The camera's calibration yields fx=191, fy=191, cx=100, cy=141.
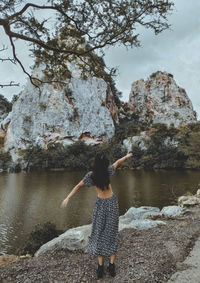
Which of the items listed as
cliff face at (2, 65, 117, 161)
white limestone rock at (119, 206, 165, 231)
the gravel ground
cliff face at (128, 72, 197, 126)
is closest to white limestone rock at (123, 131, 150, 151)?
cliff face at (2, 65, 117, 161)

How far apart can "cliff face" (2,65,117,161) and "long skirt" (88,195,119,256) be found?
47889 mm

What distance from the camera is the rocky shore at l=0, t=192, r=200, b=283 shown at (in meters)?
2.69

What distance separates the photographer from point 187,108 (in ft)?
Result: 212

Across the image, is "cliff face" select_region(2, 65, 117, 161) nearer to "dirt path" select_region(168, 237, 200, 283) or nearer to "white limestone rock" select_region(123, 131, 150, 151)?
"white limestone rock" select_region(123, 131, 150, 151)

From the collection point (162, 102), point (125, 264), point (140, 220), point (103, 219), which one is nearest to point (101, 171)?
point (103, 219)

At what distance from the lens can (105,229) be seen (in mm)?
2834

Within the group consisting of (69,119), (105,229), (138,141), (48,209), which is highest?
(69,119)

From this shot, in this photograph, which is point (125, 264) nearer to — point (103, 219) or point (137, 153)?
point (103, 219)

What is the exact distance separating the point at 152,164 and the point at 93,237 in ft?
118

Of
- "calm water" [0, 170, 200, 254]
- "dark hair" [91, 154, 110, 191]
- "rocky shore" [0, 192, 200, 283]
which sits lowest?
"calm water" [0, 170, 200, 254]

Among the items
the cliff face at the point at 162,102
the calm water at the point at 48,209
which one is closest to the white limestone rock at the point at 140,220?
the calm water at the point at 48,209

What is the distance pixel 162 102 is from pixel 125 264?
67091 millimetres

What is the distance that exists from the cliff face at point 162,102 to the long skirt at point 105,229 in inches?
2448

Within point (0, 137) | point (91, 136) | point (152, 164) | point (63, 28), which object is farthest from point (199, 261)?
point (0, 137)
